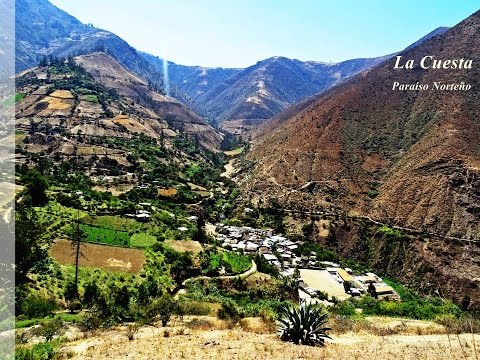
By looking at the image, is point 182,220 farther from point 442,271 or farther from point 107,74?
point 107,74

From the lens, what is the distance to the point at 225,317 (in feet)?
59.9

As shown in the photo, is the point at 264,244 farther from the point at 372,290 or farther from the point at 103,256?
the point at 103,256

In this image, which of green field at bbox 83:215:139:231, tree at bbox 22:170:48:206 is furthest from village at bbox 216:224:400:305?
tree at bbox 22:170:48:206

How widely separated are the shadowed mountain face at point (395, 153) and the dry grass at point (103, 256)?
122 ft

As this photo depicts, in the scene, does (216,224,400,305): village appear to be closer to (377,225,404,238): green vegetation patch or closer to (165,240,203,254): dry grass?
(377,225,404,238): green vegetation patch

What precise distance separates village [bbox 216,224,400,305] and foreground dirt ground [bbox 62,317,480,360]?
28188 mm

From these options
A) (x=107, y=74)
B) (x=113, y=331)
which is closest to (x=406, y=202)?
(x=113, y=331)

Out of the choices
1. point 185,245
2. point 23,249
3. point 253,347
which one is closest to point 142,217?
point 185,245

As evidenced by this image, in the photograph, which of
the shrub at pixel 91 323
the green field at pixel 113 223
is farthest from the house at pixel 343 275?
the shrub at pixel 91 323

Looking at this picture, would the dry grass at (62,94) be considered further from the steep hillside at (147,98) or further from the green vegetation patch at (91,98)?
the steep hillside at (147,98)

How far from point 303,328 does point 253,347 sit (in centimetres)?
201

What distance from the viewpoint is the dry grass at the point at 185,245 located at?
44.4 m

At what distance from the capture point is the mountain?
53.1m

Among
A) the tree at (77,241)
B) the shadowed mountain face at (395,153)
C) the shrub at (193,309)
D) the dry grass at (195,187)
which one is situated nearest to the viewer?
the shrub at (193,309)
